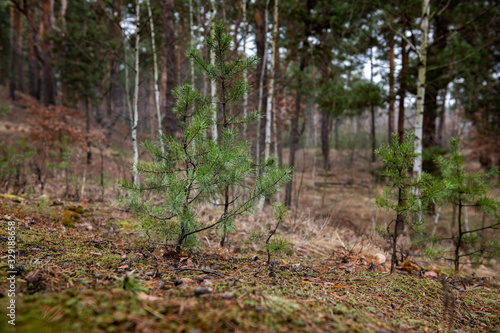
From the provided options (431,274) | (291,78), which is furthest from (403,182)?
(291,78)

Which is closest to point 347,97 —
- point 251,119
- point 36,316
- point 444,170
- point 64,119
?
point 444,170

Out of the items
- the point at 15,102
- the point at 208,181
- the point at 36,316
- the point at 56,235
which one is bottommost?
the point at 56,235

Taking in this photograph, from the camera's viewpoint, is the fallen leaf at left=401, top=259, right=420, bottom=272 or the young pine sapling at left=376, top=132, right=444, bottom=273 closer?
the young pine sapling at left=376, top=132, right=444, bottom=273

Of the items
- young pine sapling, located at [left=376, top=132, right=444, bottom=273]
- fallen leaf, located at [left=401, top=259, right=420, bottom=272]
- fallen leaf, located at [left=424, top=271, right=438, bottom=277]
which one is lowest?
fallen leaf, located at [left=424, top=271, right=438, bottom=277]

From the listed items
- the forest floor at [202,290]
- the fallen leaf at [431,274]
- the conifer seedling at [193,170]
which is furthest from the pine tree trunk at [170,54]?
the fallen leaf at [431,274]

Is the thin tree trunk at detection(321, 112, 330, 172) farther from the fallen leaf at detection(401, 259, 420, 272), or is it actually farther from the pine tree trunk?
the fallen leaf at detection(401, 259, 420, 272)

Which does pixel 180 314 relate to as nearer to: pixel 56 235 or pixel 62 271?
pixel 62 271

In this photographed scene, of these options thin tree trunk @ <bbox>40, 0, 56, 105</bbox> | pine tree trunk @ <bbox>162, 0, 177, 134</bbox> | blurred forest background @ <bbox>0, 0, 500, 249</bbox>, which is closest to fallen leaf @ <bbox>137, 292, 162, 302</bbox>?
blurred forest background @ <bbox>0, 0, 500, 249</bbox>

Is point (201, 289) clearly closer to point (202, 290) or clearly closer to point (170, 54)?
point (202, 290)

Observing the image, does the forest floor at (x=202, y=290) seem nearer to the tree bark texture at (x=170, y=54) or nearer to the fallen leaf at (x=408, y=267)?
the fallen leaf at (x=408, y=267)

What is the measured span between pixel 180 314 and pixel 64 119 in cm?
1353

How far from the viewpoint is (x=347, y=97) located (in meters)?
9.03

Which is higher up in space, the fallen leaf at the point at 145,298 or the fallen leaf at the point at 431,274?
the fallen leaf at the point at 145,298

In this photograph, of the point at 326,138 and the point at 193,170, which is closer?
the point at 193,170
